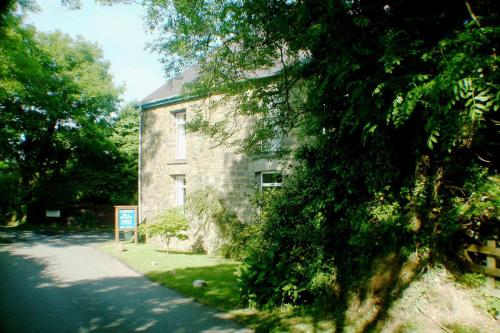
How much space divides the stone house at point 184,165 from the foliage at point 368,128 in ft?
18.3

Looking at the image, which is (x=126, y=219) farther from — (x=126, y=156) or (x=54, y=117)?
(x=54, y=117)

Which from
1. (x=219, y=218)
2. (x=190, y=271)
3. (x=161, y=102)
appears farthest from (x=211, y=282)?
(x=161, y=102)

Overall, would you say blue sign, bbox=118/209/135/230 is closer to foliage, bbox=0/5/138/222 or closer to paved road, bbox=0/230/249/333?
paved road, bbox=0/230/249/333

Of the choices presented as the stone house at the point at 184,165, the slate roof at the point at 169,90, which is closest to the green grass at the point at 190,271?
the stone house at the point at 184,165

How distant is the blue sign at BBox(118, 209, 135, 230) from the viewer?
16.3 metres

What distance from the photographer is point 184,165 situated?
51.6ft

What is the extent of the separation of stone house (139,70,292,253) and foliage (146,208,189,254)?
776mm

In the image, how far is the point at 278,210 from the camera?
6812 mm

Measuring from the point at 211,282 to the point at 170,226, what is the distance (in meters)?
5.34

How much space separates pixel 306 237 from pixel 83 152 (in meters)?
24.9

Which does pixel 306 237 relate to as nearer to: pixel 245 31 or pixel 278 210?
pixel 278 210

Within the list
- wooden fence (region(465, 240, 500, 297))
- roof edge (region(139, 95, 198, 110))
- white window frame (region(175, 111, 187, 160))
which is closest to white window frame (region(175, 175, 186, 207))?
white window frame (region(175, 111, 187, 160))

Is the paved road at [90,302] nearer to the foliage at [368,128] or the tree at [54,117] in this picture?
the foliage at [368,128]

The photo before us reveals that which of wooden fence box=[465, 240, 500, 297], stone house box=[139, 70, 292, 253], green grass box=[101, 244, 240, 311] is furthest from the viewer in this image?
stone house box=[139, 70, 292, 253]
